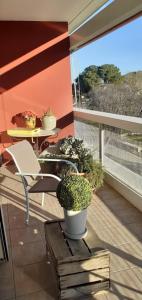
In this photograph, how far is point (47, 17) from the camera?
4.02 m

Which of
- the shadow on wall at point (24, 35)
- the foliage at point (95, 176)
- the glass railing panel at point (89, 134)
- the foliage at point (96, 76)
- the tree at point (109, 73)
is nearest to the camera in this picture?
the foliage at point (95, 176)

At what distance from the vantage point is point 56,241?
5.56 feet

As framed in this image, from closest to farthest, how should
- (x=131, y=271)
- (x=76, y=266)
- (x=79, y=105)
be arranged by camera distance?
(x=76, y=266) < (x=131, y=271) < (x=79, y=105)

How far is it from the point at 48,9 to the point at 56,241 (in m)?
3.29

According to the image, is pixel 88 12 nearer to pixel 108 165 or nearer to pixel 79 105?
pixel 79 105

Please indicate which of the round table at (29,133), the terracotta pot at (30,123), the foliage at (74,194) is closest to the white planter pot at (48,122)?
the round table at (29,133)

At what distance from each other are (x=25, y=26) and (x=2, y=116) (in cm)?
159

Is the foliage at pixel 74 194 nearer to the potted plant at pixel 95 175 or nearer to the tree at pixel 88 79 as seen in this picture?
the potted plant at pixel 95 175

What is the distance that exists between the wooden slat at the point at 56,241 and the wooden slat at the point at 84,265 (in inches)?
2.8

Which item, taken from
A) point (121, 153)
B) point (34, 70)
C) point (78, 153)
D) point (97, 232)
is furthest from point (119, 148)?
point (34, 70)

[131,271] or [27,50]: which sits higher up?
[27,50]

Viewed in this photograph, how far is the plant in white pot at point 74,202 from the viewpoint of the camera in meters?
1.62

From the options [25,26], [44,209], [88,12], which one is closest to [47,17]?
[25,26]

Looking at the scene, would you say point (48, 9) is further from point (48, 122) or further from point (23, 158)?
point (23, 158)
